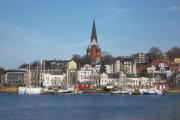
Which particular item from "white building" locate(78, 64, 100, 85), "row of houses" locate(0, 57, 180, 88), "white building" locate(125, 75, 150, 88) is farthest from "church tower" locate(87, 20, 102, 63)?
"white building" locate(125, 75, 150, 88)

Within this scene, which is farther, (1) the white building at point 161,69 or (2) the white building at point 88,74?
(1) the white building at point 161,69

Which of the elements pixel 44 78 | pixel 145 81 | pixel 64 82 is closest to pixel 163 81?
pixel 145 81

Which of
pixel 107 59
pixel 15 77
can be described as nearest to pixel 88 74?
pixel 107 59

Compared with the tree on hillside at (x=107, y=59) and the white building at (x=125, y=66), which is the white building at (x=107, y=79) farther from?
the tree on hillside at (x=107, y=59)

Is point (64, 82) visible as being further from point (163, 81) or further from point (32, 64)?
point (32, 64)

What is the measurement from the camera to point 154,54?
625ft

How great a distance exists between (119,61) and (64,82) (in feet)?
116

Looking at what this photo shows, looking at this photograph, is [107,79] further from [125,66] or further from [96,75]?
[125,66]

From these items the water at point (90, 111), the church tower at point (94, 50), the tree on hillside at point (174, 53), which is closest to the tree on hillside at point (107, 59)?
the church tower at point (94, 50)

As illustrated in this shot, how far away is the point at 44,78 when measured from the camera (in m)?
148

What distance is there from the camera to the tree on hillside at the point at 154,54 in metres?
188

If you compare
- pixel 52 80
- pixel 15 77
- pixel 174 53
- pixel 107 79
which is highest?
pixel 174 53

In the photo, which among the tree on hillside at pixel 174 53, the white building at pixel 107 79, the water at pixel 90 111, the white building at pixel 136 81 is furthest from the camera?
the tree on hillside at pixel 174 53

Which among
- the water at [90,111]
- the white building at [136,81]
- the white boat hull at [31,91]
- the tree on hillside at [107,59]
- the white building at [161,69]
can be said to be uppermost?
the tree on hillside at [107,59]
